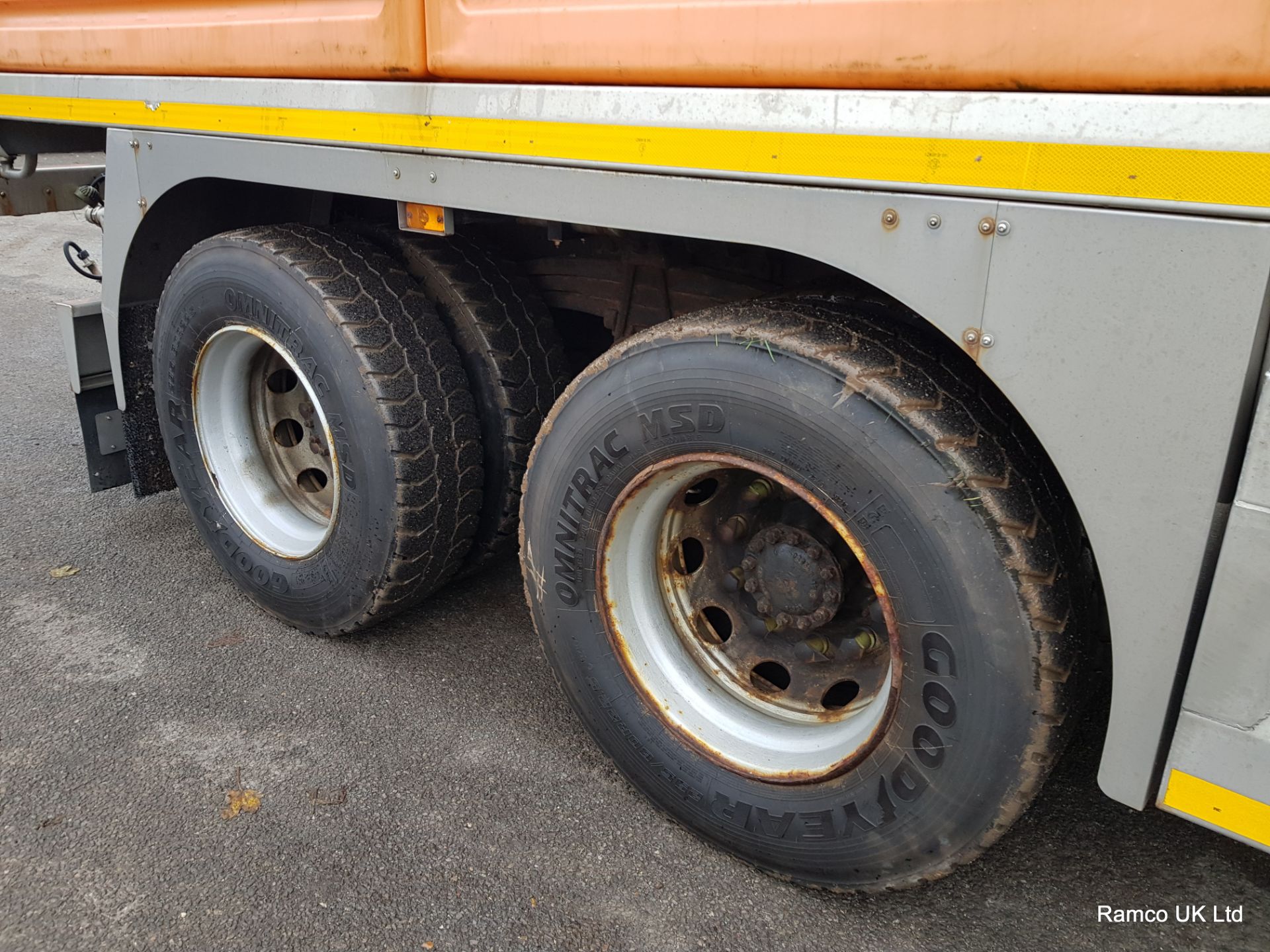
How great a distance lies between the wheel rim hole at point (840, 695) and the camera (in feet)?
6.99

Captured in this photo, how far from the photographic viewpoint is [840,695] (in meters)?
2.15

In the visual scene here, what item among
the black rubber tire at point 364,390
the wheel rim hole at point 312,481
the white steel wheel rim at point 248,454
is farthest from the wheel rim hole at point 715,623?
the wheel rim hole at point 312,481

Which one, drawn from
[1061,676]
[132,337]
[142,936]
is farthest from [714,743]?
[132,337]

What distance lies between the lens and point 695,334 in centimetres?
184

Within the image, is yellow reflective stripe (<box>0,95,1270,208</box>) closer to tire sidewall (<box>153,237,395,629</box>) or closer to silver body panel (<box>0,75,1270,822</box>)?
silver body panel (<box>0,75,1270,822</box>)

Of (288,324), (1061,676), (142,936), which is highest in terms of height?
(288,324)

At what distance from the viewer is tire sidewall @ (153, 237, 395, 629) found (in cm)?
247

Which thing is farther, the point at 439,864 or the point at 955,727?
the point at 439,864

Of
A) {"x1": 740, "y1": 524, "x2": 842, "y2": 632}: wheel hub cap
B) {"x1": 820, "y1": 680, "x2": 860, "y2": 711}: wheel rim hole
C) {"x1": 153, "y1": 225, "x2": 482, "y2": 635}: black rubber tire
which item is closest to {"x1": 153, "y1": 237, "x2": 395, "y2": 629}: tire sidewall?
{"x1": 153, "y1": 225, "x2": 482, "y2": 635}: black rubber tire

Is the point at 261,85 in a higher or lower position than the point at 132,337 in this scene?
higher

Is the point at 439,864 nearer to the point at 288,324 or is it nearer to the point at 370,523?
the point at 370,523

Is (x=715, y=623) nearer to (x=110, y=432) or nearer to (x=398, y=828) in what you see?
(x=398, y=828)

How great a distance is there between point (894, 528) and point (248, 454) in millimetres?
2182

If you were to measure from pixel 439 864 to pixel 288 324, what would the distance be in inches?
53.8
